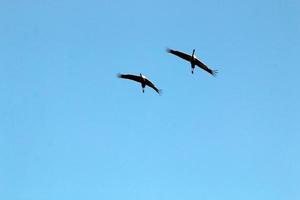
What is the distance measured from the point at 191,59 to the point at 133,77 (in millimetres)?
8000

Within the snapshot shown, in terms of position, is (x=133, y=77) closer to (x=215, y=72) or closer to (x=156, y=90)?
(x=156, y=90)

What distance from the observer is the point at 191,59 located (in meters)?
86.2

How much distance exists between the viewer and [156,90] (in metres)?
89.1

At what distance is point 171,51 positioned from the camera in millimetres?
85812

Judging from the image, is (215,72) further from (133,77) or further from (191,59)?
(133,77)

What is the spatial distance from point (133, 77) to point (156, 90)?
136 inches

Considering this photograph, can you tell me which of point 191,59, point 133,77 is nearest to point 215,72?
point 191,59

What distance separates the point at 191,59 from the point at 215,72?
3.48 meters

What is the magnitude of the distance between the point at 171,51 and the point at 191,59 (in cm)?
274

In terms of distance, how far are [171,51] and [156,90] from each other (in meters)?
6.11

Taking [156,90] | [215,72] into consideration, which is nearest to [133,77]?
[156,90]

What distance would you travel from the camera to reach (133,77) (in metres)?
88.6

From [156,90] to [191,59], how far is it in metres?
6.47
